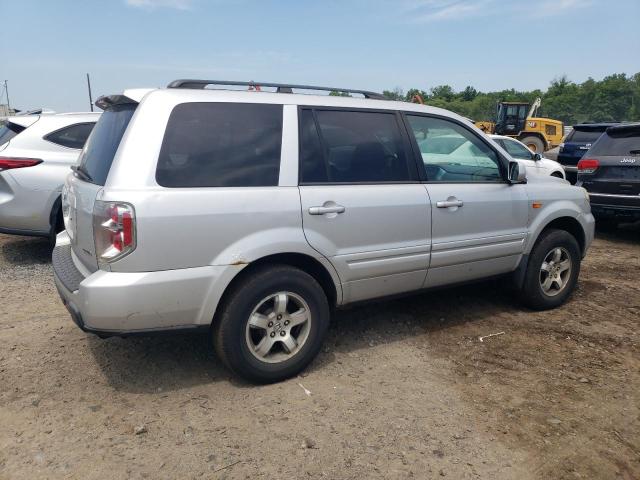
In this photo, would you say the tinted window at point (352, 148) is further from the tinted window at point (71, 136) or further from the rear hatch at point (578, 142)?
the rear hatch at point (578, 142)

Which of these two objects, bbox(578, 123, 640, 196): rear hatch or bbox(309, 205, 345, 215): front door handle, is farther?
bbox(578, 123, 640, 196): rear hatch

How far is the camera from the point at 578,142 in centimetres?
1389

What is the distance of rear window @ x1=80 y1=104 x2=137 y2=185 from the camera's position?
3150mm

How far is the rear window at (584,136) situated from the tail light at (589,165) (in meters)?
6.61

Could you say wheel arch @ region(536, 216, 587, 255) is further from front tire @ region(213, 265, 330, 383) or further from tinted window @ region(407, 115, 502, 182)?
front tire @ region(213, 265, 330, 383)

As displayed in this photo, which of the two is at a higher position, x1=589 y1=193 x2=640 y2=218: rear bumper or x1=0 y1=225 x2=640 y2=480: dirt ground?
x1=589 y1=193 x2=640 y2=218: rear bumper

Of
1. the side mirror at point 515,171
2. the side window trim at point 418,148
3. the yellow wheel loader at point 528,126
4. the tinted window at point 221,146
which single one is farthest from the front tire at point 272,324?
the yellow wheel loader at point 528,126

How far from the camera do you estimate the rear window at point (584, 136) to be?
45.3 ft

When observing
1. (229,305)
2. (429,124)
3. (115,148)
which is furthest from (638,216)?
(115,148)

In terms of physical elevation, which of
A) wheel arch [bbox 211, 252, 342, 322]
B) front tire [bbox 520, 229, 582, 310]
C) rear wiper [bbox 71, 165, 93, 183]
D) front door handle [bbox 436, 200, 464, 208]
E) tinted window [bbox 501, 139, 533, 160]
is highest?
rear wiper [bbox 71, 165, 93, 183]

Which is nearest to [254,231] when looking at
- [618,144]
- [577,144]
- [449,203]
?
[449,203]

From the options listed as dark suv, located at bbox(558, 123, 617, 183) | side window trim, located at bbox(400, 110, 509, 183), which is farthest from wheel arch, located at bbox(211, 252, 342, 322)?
dark suv, located at bbox(558, 123, 617, 183)

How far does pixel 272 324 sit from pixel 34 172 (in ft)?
12.8

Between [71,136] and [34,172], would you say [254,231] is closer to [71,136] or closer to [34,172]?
[34,172]
